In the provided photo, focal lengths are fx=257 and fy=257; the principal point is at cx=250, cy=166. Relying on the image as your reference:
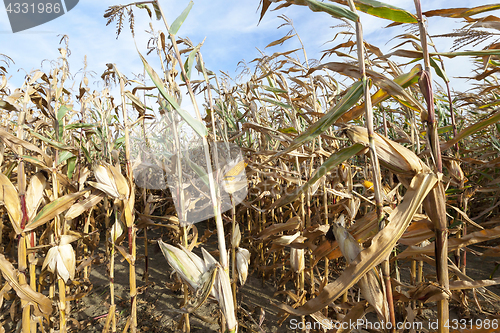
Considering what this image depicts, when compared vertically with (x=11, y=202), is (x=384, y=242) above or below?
below

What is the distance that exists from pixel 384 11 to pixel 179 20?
0.65 metres

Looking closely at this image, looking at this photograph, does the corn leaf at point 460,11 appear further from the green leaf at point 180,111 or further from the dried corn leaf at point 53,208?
the dried corn leaf at point 53,208

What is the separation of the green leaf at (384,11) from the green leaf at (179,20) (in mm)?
543

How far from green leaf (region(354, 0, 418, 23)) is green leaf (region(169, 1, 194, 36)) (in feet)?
1.78

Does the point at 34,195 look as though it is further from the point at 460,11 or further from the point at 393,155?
the point at 460,11

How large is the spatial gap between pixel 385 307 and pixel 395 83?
0.65m

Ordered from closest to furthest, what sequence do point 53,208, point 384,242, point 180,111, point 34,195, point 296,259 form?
point 384,242
point 180,111
point 53,208
point 34,195
point 296,259

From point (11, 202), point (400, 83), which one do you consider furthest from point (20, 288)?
point (400, 83)

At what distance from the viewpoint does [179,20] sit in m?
0.85

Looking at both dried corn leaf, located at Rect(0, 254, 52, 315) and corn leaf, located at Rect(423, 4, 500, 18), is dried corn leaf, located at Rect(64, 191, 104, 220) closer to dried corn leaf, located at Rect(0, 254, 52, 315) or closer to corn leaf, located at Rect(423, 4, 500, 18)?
dried corn leaf, located at Rect(0, 254, 52, 315)

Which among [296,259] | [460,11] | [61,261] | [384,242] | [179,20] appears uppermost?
[179,20]

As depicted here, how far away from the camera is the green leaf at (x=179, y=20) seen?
2.77 ft

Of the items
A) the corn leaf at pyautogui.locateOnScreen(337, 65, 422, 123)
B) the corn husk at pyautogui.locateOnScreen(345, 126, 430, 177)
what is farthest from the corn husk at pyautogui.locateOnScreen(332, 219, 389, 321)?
the corn leaf at pyautogui.locateOnScreen(337, 65, 422, 123)

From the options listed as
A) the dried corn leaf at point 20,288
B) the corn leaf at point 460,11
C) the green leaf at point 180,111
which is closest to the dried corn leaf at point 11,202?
the dried corn leaf at point 20,288
